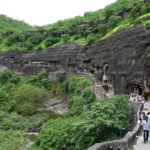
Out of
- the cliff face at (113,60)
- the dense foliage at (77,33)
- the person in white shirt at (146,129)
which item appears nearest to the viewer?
the person in white shirt at (146,129)

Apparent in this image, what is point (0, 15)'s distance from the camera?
17588cm

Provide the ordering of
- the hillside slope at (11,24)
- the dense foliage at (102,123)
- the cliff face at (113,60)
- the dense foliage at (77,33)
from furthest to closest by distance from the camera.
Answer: the hillside slope at (11,24), the dense foliage at (77,33), the cliff face at (113,60), the dense foliage at (102,123)

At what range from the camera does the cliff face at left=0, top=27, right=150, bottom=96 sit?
4763cm

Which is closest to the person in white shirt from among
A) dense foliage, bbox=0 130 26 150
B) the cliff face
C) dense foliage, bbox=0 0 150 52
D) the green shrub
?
dense foliage, bbox=0 130 26 150

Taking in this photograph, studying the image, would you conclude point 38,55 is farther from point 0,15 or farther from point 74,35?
point 0,15

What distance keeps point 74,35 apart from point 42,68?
14.0m

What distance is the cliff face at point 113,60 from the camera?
156ft

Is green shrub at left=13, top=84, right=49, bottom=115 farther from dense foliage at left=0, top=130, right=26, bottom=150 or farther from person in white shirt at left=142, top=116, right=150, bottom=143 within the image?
person in white shirt at left=142, top=116, right=150, bottom=143

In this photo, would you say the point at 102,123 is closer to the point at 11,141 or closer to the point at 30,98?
the point at 11,141

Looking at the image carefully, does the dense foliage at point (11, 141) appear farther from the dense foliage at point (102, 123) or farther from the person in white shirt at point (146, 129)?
the person in white shirt at point (146, 129)

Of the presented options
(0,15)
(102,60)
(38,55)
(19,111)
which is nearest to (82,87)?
(102,60)

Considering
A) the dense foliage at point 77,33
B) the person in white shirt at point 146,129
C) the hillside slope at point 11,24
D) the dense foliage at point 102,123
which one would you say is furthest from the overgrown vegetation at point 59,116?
the hillside slope at point 11,24

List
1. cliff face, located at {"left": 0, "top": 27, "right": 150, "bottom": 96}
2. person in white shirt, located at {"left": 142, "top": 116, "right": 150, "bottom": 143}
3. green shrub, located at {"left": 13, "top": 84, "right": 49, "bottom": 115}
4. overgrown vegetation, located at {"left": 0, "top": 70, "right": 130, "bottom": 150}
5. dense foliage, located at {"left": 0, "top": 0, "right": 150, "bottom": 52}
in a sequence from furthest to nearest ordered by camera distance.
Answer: dense foliage, located at {"left": 0, "top": 0, "right": 150, "bottom": 52} < green shrub, located at {"left": 13, "top": 84, "right": 49, "bottom": 115} < cliff face, located at {"left": 0, "top": 27, "right": 150, "bottom": 96} < overgrown vegetation, located at {"left": 0, "top": 70, "right": 130, "bottom": 150} < person in white shirt, located at {"left": 142, "top": 116, "right": 150, "bottom": 143}

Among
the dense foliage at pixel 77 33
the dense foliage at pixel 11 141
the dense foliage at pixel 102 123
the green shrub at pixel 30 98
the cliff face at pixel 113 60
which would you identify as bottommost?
the dense foliage at pixel 11 141
